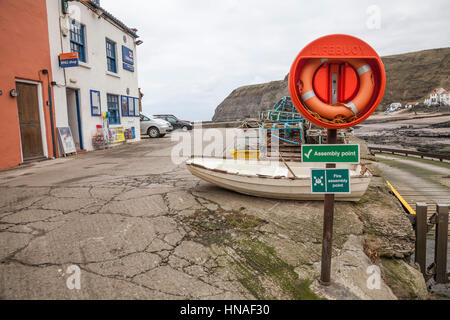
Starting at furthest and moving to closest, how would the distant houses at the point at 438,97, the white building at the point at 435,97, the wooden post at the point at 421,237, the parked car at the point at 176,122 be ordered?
the white building at the point at 435,97 < the distant houses at the point at 438,97 < the parked car at the point at 176,122 < the wooden post at the point at 421,237

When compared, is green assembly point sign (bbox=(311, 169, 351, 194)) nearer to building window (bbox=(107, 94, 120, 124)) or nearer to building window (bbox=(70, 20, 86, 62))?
building window (bbox=(70, 20, 86, 62))

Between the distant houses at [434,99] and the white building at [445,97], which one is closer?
the distant houses at [434,99]

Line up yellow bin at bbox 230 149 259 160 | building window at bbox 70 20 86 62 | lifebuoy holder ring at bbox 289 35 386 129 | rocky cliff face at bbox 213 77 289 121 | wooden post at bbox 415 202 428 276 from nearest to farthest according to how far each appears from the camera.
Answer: lifebuoy holder ring at bbox 289 35 386 129 → wooden post at bbox 415 202 428 276 → yellow bin at bbox 230 149 259 160 → building window at bbox 70 20 86 62 → rocky cliff face at bbox 213 77 289 121

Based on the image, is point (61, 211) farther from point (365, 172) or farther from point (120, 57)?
point (120, 57)

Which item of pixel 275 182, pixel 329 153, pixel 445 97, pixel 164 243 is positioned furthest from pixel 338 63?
pixel 445 97

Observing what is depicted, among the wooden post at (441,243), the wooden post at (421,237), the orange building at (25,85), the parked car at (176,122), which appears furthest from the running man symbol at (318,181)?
the parked car at (176,122)

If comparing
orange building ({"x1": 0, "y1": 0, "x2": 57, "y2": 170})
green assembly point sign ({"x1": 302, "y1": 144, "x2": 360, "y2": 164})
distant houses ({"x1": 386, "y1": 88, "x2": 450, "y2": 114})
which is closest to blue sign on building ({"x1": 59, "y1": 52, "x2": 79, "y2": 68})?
orange building ({"x1": 0, "y1": 0, "x2": 57, "y2": 170})

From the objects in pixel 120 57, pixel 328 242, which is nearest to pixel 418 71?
pixel 120 57

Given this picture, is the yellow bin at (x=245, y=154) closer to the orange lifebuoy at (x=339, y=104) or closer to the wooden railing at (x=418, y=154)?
the orange lifebuoy at (x=339, y=104)

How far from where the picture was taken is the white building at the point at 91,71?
10203 millimetres

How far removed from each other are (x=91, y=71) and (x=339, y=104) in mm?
12590

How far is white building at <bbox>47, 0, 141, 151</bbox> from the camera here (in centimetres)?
1020

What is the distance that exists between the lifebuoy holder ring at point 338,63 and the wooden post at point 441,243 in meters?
3.05

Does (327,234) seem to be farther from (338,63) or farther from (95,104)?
(95,104)
